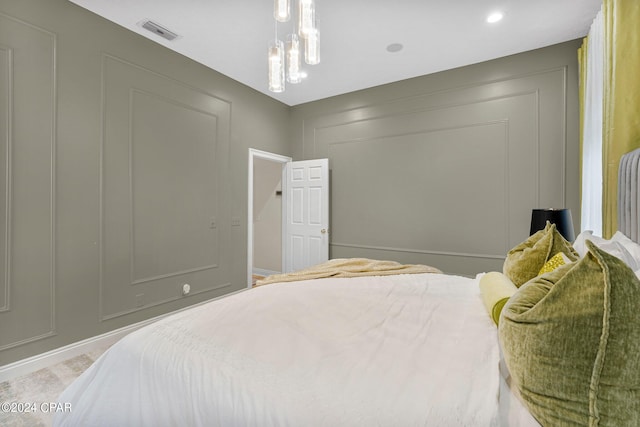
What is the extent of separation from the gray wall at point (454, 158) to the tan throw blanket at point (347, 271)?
1.37m

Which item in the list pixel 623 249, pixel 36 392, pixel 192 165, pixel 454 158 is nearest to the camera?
pixel 623 249

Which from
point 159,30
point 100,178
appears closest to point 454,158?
point 159,30

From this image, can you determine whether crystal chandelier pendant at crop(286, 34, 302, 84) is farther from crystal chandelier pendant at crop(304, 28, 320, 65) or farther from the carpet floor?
the carpet floor

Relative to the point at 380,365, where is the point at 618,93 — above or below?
above

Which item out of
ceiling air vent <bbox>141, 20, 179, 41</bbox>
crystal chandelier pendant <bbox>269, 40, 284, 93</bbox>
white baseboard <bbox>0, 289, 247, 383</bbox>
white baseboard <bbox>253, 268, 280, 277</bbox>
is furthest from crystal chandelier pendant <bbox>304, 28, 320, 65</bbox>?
white baseboard <bbox>253, 268, 280, 277</bbox>

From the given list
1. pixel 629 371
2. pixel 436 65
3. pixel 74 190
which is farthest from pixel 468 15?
pixel 74 190

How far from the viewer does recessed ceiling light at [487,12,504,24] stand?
2600 millimetres

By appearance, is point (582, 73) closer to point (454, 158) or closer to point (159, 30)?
point (454, 158)

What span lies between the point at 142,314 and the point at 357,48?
11.7ft

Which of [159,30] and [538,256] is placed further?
[159,30]

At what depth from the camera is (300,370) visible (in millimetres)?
983

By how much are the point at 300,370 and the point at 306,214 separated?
3608 mm

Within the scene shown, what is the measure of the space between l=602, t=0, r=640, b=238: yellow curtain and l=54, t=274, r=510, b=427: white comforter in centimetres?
128

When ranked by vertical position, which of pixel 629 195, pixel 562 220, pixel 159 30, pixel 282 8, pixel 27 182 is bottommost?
pixel 562 220
